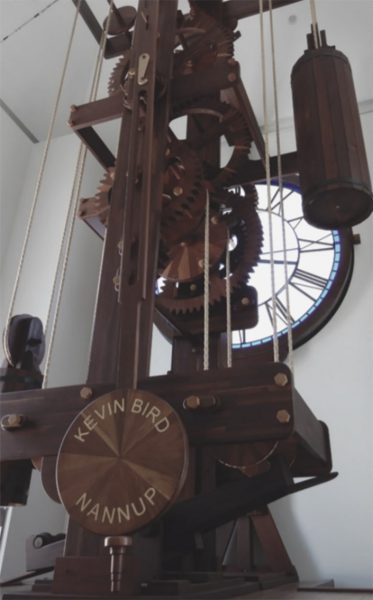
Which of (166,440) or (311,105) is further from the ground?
(311,105)

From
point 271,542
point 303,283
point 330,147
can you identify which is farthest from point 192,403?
point 303,283

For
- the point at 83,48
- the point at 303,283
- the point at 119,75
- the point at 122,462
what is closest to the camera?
the point at 122,462

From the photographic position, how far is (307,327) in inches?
71.1

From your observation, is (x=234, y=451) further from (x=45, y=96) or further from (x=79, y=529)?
(x=45, y=96)

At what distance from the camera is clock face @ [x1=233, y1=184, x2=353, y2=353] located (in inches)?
72.0

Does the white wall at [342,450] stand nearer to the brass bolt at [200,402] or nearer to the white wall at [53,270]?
the white wall at [53,270]

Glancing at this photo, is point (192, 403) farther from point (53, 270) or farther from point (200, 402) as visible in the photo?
point (53, 270)

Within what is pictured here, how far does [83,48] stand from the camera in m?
2.31

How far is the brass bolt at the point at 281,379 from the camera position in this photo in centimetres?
52

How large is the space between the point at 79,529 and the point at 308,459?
28 cm

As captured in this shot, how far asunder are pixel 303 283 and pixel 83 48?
131cm

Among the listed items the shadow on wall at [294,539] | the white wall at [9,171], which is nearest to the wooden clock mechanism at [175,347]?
the shadow on wall at [294,539]

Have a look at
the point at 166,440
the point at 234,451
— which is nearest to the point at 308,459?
the point at 234,451

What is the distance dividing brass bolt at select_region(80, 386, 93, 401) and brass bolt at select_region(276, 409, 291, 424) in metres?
0.20
